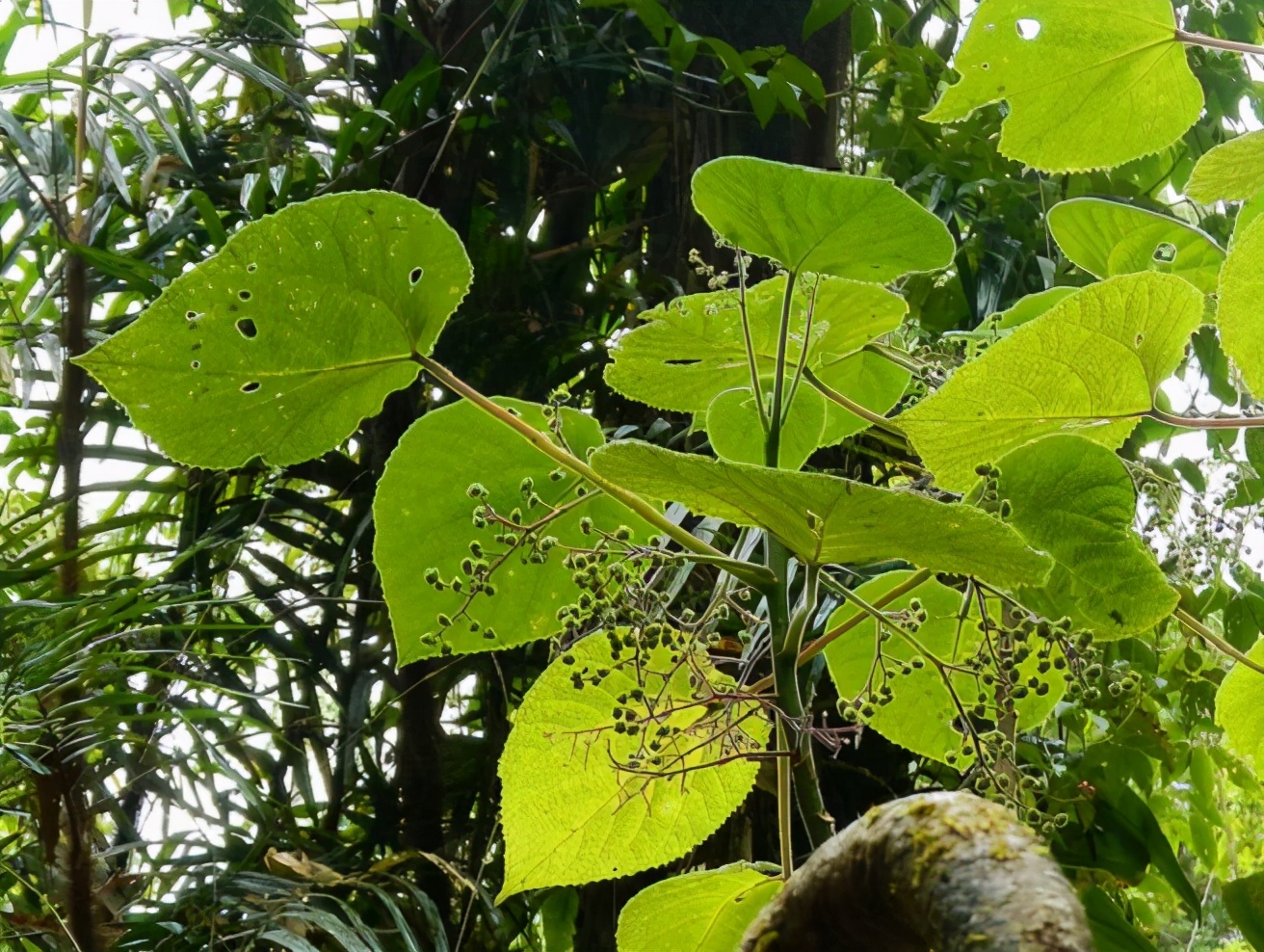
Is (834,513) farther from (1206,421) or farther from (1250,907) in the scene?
(1250,907)

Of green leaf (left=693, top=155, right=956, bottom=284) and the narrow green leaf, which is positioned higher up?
the narrow green leaf

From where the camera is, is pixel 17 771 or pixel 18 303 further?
pixel 18 303

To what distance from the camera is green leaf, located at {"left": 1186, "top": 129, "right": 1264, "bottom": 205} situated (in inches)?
11.9

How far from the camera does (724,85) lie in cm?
95

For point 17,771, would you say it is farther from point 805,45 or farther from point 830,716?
point 805,45

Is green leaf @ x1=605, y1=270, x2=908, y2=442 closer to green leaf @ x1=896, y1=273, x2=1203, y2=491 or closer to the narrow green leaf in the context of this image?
green leaf @ x1=896, y1=273, x2=1203, y2=491

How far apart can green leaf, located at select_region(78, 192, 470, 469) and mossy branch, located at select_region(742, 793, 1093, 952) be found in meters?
0.17

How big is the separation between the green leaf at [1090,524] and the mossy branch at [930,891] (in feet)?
0.30

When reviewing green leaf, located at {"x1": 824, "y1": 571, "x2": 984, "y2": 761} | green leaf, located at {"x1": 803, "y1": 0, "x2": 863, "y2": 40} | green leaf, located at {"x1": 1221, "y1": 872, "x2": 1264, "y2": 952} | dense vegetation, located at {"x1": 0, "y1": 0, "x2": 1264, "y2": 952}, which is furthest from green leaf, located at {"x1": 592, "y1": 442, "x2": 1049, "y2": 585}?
green leaf, located at {"x1": 803, "y1": 0, "x2": 863, "y2": 40}

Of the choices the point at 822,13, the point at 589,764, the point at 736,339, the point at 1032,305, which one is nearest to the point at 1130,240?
the point at 1032,305

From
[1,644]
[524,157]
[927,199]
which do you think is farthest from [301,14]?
[1,644]

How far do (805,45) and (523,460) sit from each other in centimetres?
73

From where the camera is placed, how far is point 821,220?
249mm

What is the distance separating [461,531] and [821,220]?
139 millimetres
